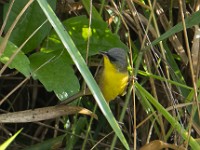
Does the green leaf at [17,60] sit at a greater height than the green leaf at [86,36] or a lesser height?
greater

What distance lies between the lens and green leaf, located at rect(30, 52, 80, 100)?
1283 millimetres

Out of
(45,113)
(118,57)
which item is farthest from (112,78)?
(45,113)

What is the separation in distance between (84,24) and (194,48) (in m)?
0.42

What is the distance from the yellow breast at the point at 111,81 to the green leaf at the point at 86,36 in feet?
0.45

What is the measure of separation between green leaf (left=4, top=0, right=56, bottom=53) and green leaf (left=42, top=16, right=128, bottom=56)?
0.04 meters

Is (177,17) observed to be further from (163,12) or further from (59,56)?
(59,56)

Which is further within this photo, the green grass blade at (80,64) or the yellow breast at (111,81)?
the yellow breast at (111,81)

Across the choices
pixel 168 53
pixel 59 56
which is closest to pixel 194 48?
pixel 168 53

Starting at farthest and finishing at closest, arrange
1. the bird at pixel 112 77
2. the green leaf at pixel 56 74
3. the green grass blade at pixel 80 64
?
the bird at pixel 112 77 < the green leaf at pixel 56 74 < the green grass blade at pixel 80 64

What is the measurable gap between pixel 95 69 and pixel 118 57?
327 mm

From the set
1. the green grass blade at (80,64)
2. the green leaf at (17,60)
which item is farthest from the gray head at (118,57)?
the green grass blade at (80,64)

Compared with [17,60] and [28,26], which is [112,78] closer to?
[28,26]

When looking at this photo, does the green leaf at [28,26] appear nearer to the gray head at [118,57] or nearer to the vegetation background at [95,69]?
the vegetation background at [95,69]

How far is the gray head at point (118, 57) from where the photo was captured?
1.44m
